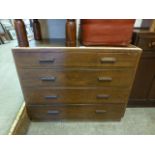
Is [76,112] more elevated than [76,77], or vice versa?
[76,77]

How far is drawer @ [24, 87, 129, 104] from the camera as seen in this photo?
4.15 ft

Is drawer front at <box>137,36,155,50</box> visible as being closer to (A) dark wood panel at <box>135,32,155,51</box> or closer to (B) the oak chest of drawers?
(A) dark wood panel at <box>135,32,155,51</box>

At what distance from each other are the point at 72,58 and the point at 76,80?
219mm

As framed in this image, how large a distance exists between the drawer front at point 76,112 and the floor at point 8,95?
172 mm

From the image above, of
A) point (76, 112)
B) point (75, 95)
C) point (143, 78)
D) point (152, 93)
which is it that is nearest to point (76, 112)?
point (76, 112)

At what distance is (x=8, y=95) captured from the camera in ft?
5.05

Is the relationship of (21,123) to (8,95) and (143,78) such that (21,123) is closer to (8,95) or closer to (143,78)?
(8,95)

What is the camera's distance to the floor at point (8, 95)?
121 centimetres
